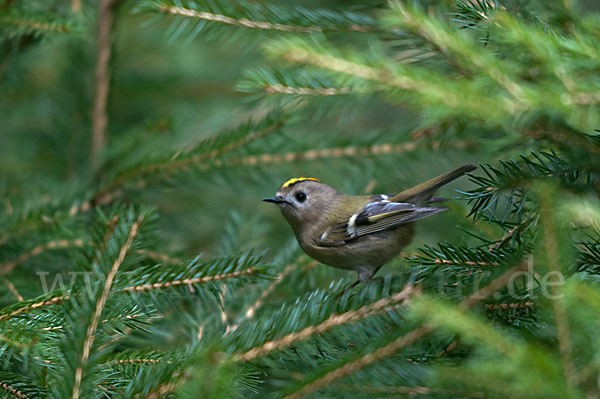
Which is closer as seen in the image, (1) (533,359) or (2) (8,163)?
(1) (533,359)

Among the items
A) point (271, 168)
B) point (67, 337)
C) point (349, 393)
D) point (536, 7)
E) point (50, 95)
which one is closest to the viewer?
point (349, 393)

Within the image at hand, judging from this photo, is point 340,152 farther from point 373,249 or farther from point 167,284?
point 167,284

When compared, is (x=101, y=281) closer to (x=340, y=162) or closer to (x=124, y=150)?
(x=124, y=150)

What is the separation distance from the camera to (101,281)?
119 cm

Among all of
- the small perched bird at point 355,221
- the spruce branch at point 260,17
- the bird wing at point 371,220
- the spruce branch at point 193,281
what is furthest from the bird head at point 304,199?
the spruce branch at point 193,281

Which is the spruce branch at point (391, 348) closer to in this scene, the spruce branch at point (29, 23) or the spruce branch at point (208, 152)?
the spruce branch at point (208, 152)

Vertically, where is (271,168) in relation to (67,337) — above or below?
below

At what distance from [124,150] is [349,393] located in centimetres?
153

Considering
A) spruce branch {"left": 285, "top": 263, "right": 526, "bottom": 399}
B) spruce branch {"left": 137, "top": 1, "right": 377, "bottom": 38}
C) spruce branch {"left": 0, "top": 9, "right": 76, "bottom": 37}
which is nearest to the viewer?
spruce branch {"left": 285, "top": 263, "right": 526, "bottom": 399}

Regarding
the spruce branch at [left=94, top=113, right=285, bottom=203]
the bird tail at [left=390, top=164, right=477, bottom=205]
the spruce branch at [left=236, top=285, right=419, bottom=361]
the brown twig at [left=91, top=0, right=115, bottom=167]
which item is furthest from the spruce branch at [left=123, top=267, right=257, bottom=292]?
the brown twig at [left=91, top=0, right=115, bottom=167]

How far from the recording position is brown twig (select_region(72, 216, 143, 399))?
1.04m

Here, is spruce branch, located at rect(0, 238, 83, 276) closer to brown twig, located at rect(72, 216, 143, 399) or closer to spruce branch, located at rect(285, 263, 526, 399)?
brown twig, located at rect(72, 216, 143, 399)

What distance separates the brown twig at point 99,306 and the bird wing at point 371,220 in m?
0.97

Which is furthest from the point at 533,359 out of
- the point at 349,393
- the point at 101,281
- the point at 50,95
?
the point at 50,95
